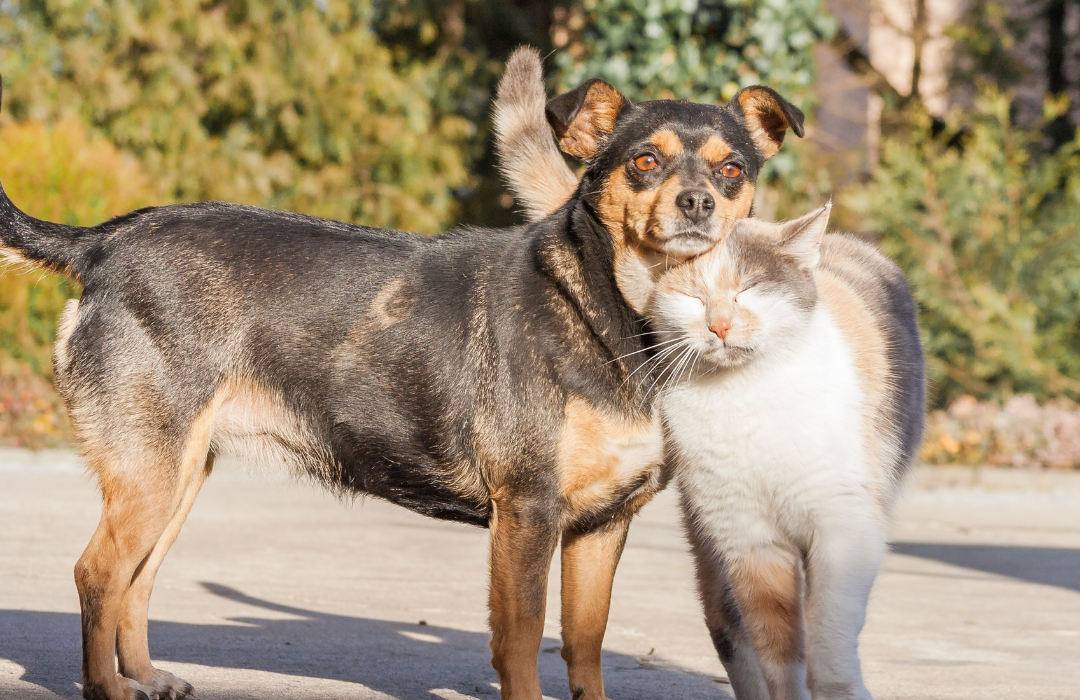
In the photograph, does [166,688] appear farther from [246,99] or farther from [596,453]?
[246,99]

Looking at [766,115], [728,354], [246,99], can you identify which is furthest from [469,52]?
[728,354]

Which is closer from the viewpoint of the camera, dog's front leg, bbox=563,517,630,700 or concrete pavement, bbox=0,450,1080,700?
dog's front leg, bbox=563,517,630,700

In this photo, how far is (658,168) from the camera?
3590 mm

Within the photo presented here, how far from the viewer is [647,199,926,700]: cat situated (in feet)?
10.5

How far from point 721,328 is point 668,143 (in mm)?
678

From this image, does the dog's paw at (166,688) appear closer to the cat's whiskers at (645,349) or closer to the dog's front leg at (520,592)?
the dog's front leg at (520,592)

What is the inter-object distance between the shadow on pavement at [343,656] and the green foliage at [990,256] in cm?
→ 731

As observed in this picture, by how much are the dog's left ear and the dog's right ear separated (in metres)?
0.42

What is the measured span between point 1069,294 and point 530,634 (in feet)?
28.5

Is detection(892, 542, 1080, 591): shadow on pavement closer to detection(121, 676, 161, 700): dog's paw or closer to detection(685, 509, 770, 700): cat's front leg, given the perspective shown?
detection(685, 509, 770, 700): cat's front leg

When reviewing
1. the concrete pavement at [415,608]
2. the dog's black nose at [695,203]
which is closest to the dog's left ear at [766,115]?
the dog's black nose at [695,203]

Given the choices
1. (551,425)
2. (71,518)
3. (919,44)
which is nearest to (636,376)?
(551,425)

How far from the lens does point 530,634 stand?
11.1ft

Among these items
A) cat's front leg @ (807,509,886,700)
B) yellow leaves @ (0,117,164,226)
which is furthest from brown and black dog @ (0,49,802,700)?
yellow leaves @ (0,117,164,226)
